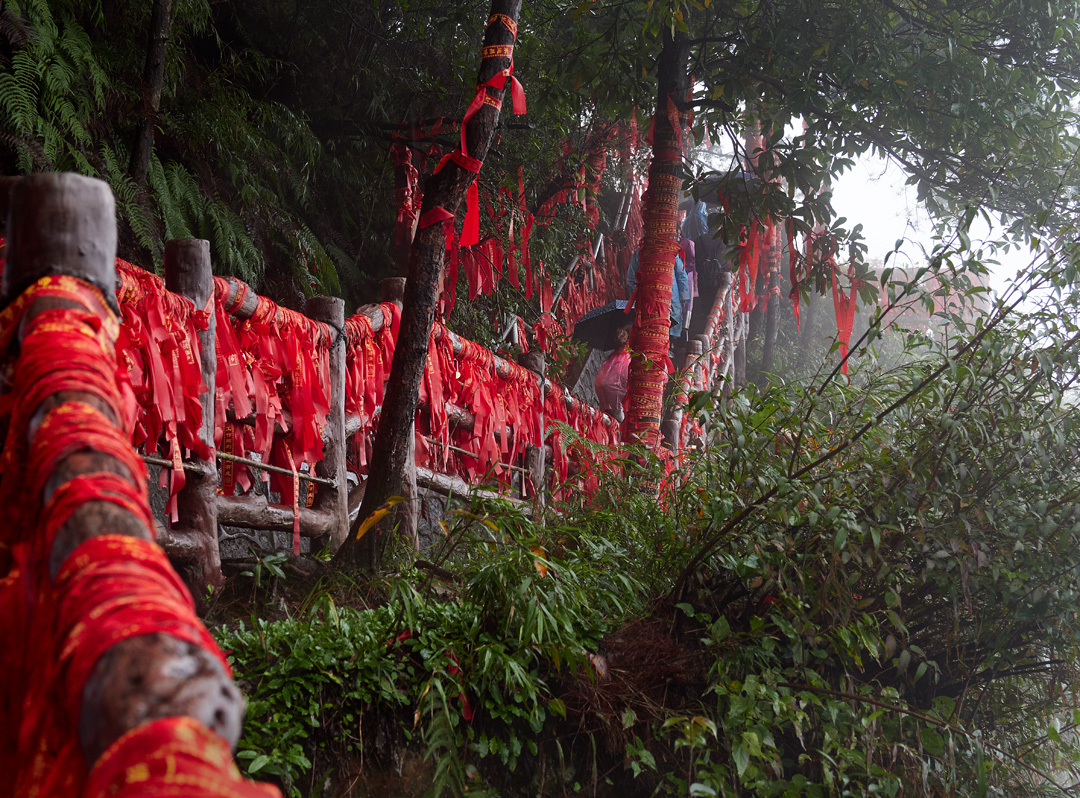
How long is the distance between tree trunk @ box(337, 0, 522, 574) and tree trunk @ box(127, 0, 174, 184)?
6.35 ft

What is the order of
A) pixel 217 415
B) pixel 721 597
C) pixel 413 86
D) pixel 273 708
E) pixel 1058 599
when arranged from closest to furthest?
pixel 273 708, pixel 1058 599, pixel 721 597, pixel 217 415, pixel 413 86

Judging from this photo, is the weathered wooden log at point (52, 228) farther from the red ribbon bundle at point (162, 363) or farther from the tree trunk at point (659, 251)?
the tree trunk at point (659, 251)

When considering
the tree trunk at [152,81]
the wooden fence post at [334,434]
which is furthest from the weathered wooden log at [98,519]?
the tree trunk at [152,81]

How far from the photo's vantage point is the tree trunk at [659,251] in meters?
4.96

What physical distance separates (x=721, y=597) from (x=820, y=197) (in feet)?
11.7

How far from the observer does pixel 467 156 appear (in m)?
2.80

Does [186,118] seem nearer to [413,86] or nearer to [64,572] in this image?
[413,86]

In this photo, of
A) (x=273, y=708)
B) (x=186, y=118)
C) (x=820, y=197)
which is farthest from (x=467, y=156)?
(x=820, y=197)

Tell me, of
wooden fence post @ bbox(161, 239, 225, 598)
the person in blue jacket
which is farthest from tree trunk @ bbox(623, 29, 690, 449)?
wooden fence post @ bbox(161, 239, 225, 598)

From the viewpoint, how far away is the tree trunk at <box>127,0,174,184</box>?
148 inches

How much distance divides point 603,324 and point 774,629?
6.16 metres

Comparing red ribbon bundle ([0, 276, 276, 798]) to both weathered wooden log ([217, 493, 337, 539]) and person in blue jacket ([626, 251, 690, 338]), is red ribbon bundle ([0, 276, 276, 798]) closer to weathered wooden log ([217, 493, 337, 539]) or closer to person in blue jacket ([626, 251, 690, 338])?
weathered wooden log ([217, 493, 337, 539])

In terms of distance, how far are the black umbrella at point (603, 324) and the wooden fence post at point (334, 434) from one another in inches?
197

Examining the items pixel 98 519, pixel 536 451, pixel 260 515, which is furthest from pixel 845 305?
pixel 98 519
